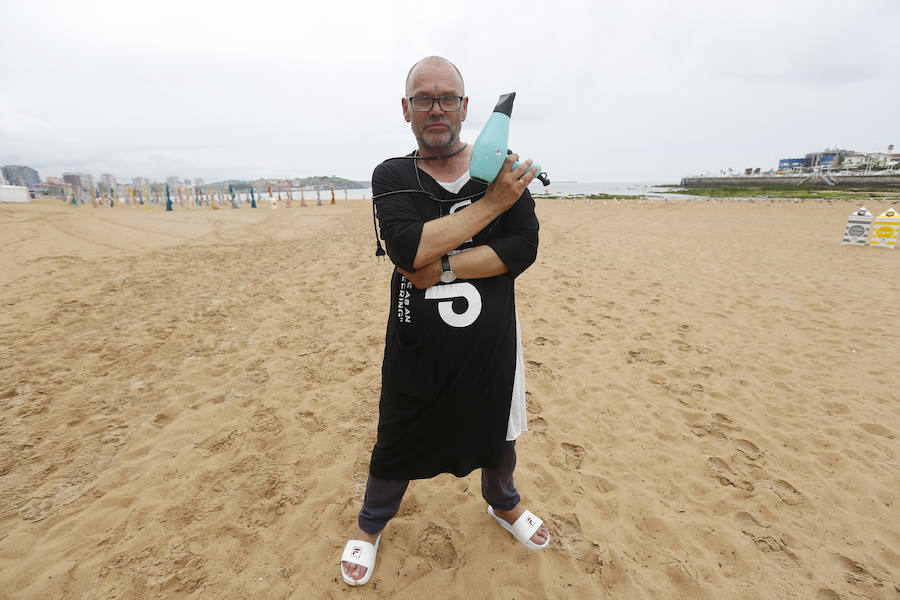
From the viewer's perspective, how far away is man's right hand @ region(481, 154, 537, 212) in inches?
51.3

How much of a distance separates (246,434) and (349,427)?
0.80 meters

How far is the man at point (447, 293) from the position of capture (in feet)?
4.45

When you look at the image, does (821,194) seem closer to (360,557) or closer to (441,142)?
(441,142)

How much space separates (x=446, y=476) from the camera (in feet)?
8.74

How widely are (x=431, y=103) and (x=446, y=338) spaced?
2.98ft

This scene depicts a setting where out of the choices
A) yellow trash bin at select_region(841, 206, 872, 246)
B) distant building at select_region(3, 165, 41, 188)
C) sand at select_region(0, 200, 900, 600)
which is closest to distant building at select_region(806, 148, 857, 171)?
yellow trash bin at select_region(841, 206, 872, 246)

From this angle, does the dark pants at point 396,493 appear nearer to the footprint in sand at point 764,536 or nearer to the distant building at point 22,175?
the footprint in sand at point 764,536

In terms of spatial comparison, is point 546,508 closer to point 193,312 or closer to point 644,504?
point 644,504

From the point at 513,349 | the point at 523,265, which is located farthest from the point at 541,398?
the point at 523,265

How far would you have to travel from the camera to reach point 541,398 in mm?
3566

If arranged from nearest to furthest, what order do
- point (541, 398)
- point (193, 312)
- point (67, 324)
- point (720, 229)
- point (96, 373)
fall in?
point (541, 398) → point (96, 373) → point (67, 324) → point (193, 312) → point (720, 229)

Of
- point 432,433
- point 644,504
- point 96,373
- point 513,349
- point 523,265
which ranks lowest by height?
point 644,504

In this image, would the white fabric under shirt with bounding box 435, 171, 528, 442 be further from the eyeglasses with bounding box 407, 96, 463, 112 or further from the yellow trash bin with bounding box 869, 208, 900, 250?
the yellow trash bin with bounding box 869, 208, 900, 250

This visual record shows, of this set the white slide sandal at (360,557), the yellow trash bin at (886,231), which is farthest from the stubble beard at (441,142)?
the yellow trash bin at (886,231)
